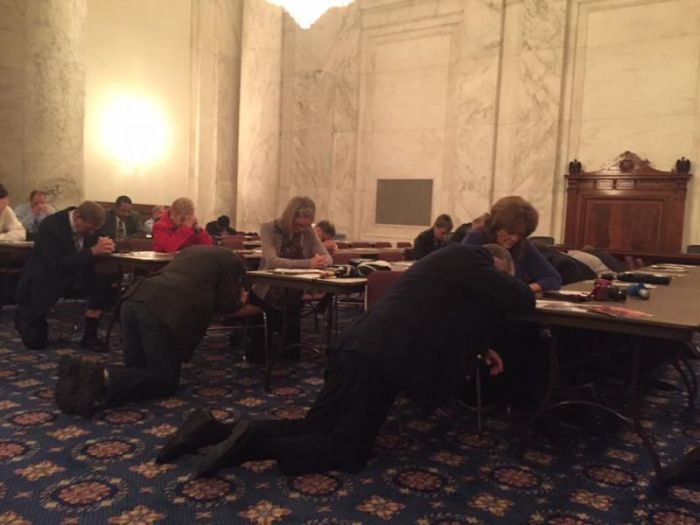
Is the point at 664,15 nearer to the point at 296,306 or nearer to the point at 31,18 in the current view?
the point at 296,306

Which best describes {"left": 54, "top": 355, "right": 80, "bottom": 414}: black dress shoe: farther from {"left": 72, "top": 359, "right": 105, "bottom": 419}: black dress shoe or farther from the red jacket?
the red jacket

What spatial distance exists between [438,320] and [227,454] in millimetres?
1049

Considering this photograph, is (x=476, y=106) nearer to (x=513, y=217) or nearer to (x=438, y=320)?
(x=513, y=217)

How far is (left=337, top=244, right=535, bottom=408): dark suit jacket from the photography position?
2.67m

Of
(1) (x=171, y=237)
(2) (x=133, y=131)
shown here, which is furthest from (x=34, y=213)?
(2) (x=133, y=131)

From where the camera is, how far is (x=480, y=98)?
37.6 ft

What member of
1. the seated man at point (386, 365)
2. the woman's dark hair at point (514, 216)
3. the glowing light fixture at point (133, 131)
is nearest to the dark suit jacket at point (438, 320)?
the seated man at point (386, 365)

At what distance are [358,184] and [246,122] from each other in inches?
101

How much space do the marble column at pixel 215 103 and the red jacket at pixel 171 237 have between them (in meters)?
7.11

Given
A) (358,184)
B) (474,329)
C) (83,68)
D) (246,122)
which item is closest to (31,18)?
(83,68)

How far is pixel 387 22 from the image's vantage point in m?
12.6

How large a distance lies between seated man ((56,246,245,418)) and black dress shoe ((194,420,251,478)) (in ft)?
3.79

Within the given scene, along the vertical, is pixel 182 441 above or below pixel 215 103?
below

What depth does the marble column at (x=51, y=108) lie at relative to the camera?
29.2ft
